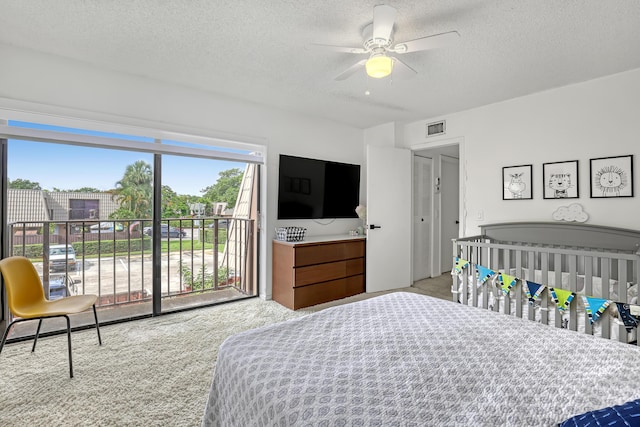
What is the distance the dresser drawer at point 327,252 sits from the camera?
3586 millimetres

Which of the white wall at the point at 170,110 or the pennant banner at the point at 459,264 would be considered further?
the pennant banner at the point at 459,264

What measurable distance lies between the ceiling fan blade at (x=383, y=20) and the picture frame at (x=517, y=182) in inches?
94.1

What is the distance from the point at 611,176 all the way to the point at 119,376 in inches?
175

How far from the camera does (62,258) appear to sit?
3092 mm

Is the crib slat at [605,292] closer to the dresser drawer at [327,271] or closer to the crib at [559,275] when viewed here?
the crib at [559,275]

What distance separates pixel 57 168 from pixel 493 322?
361cm

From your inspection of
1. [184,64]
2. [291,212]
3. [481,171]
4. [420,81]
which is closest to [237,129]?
[184,64]

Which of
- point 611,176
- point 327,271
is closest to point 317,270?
point 327,271

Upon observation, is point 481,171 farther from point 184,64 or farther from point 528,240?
point 184,64

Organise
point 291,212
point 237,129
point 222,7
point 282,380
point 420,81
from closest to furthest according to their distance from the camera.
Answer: point 282,380, point 222,7, point 420,81, point 237,129, point 291,212

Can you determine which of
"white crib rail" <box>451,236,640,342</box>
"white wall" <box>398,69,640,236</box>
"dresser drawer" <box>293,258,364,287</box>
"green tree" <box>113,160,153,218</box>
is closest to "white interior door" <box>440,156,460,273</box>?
"white wall" <box>398,69,640,236</box>

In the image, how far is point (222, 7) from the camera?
1.96 m

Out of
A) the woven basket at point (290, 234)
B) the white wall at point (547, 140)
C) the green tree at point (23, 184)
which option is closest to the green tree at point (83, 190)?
the green tree at point (23, 184)

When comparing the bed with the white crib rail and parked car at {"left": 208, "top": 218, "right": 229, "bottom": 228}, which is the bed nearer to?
the white crib rail
